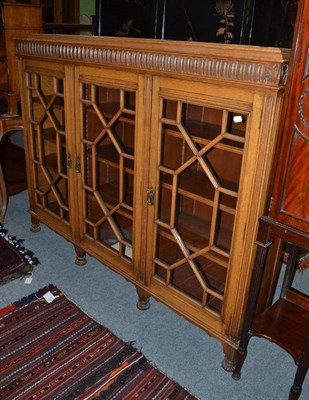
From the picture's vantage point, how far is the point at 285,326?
59.4 inches

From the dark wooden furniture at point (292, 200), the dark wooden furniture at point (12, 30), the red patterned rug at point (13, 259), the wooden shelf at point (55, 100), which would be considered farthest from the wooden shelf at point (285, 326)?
the dark wooden furniture at point (12, 30)

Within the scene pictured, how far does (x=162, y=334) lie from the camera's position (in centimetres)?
180

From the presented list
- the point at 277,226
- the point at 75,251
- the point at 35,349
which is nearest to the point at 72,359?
the point at 35,349

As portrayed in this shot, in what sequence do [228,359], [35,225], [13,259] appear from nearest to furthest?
[228,359] < [13,259] < [35,225]

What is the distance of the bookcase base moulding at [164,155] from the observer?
4.23 feet

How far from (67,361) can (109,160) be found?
0.91 meters

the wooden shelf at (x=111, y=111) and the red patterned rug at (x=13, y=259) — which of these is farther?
the red patterned rug at (x=13, y=259)

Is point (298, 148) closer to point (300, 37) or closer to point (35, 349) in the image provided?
point (300, 37)

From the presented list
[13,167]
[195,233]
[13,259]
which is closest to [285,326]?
[195,233]

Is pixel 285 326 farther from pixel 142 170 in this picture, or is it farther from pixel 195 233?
pixel 142 170

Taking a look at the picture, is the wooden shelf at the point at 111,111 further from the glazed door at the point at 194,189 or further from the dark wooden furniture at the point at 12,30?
the dark wooden furniture at the point at 12,30

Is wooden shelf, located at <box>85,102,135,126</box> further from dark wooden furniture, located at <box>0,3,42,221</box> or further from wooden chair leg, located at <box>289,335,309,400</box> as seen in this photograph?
wooden chair leg, located at <box>289,335,309,400</box>

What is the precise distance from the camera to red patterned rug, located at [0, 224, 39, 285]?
2.14 m

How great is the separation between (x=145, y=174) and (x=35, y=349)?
89 centimetres
